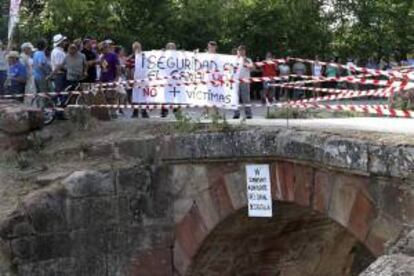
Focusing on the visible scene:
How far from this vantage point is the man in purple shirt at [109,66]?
11793 mm

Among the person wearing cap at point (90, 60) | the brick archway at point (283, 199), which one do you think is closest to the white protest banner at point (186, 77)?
the person wearing cap at point (90, 60)

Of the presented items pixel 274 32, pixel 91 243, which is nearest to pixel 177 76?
pixel 91 243

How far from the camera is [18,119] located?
32.1ft

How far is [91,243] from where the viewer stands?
8.98 m

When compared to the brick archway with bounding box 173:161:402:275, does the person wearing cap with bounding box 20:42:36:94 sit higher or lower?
higher

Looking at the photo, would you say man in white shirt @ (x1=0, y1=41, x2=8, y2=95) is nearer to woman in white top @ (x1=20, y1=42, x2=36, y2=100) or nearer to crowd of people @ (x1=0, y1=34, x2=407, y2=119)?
crowd of people @ (x1=0, y1=34, x2=407, y2=119)

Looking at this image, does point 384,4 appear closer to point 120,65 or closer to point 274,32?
point 274,32

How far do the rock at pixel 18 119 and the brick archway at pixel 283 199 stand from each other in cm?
224

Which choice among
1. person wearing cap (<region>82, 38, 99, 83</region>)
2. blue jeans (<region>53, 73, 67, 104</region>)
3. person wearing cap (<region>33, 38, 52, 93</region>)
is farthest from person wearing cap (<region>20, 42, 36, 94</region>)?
person wearing cap (<region>82, 38, 99, 83</region>)

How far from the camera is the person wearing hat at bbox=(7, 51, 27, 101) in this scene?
39.5 ft

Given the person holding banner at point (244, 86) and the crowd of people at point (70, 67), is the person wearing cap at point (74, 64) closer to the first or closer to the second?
the crowd of people at point (70, 67)

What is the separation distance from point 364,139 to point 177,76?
467 centimetres

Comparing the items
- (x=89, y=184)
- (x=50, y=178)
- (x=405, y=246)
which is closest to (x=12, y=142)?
(x=50, y=178)

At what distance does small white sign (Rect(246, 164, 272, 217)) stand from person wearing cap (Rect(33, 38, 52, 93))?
17.5ft
